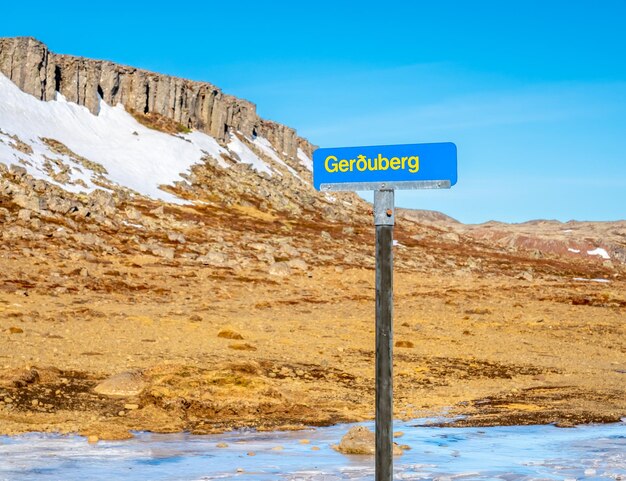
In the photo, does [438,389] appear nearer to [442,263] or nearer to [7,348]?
[7,348]

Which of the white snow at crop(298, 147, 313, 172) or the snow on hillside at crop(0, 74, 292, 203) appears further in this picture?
the white snow at crop(298, 147, 313, 172)

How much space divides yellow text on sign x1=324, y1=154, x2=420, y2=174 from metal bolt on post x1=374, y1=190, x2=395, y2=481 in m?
0.21

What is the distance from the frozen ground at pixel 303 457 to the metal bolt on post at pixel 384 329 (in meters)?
2.95

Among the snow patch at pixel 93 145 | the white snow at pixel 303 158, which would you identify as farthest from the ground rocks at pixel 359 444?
the white snow at pixel 303 158

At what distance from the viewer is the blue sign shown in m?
5.82

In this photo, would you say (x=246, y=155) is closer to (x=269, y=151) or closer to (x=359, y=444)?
(x=269, y=151)

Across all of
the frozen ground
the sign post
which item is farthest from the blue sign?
the frozen ground

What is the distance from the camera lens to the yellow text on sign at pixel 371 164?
5871 mm

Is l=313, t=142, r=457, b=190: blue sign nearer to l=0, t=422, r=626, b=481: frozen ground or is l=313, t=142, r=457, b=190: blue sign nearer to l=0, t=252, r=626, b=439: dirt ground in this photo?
l=0, t=422, r=626, b=481: frozen ground

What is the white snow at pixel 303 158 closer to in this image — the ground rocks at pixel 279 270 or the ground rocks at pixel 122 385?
the ground rocks at pixel 279 270

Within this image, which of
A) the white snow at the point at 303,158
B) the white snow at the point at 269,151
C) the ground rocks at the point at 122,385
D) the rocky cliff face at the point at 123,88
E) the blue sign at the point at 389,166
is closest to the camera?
the blue sign at the point at 389,166

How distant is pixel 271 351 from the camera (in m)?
21.8

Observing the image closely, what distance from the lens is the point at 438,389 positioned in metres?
17.9

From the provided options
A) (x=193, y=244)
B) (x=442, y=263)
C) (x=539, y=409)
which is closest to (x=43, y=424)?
(x=539, y=409)
